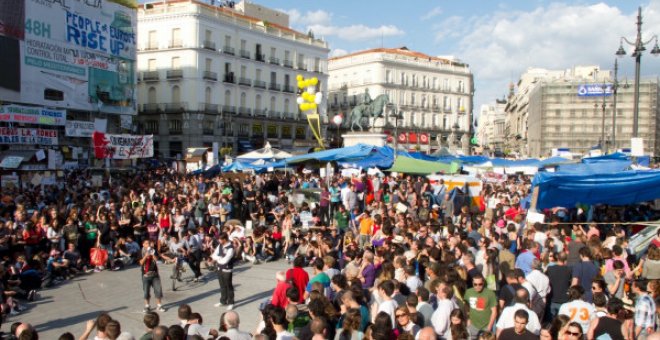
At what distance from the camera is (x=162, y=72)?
51.2 meters

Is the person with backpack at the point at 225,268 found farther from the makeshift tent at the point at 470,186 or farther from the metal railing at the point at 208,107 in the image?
the metal railing at the point at 208,107

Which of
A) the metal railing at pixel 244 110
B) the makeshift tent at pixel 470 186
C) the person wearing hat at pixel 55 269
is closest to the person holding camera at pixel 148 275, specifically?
the person wearing hat at pixel 55 269

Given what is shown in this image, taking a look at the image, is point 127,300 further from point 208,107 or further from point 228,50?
point 228,50

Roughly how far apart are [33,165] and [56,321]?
63.4 ft

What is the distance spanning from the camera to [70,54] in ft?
108

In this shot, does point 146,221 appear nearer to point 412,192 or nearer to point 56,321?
point 56,321

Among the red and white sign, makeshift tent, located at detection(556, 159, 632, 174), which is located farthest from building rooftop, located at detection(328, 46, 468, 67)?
makeshift tent, located at detection(556, 159, 632, 174)

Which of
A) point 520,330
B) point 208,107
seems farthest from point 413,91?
point 520,330

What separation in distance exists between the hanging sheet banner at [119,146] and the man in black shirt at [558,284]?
2353 cm

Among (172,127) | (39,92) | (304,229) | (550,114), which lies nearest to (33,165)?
(39,92)

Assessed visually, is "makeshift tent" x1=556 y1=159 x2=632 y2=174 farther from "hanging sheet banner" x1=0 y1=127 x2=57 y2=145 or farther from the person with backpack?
"hanging sheet banner" x1=0 y1=127 x2=57 y2=145

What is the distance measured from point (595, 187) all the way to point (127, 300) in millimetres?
10525

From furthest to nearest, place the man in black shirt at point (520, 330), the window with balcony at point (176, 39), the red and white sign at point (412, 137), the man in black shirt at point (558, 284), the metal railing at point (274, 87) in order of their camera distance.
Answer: the red and white sign at point (412, 137)
the metal railing at point (274, 87)
the window with balcony at point (176, 39)
the man in black shirt at point (558, 284)
the man in black shirt at point (520, 330)

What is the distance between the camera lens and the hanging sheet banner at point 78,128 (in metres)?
31.4
